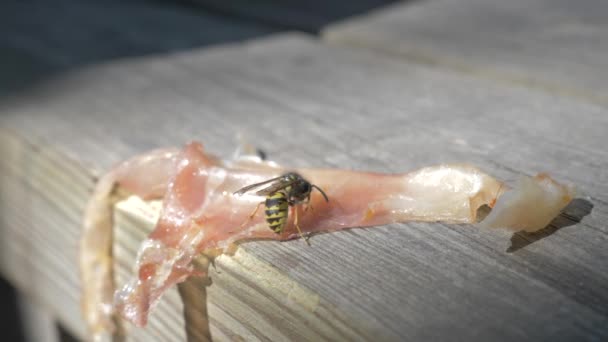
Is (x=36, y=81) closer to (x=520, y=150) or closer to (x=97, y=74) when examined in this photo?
(x=97, y=74)

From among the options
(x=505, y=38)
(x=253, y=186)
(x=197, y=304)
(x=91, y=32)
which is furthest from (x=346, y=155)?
(x=91, y=32)

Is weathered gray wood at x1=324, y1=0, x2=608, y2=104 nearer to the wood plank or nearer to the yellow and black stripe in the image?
the wood plank

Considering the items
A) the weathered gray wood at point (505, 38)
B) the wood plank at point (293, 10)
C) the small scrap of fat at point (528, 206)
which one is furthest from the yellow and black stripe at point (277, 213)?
the wood plank at point (293, 10)

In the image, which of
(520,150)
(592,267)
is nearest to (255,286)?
(592,267)

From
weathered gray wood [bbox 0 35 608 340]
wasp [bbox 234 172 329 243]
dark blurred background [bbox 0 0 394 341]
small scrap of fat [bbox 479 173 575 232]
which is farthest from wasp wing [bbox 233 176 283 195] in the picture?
dark blurred background [bbox 0 0 394 341]

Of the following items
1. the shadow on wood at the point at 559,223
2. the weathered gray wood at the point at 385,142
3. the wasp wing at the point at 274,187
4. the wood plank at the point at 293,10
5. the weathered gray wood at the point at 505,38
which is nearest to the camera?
the weathered gray wood at the point at 385,142

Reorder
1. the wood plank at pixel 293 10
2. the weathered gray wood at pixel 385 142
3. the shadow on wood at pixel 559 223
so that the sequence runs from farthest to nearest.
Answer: the wood plank at pixel 293 10, the shadow on wood at pixel 559 223, the weathered gray wood at pixel 385 142

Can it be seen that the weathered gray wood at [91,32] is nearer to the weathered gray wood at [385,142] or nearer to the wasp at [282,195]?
the weathered gray wood at [385,142]
